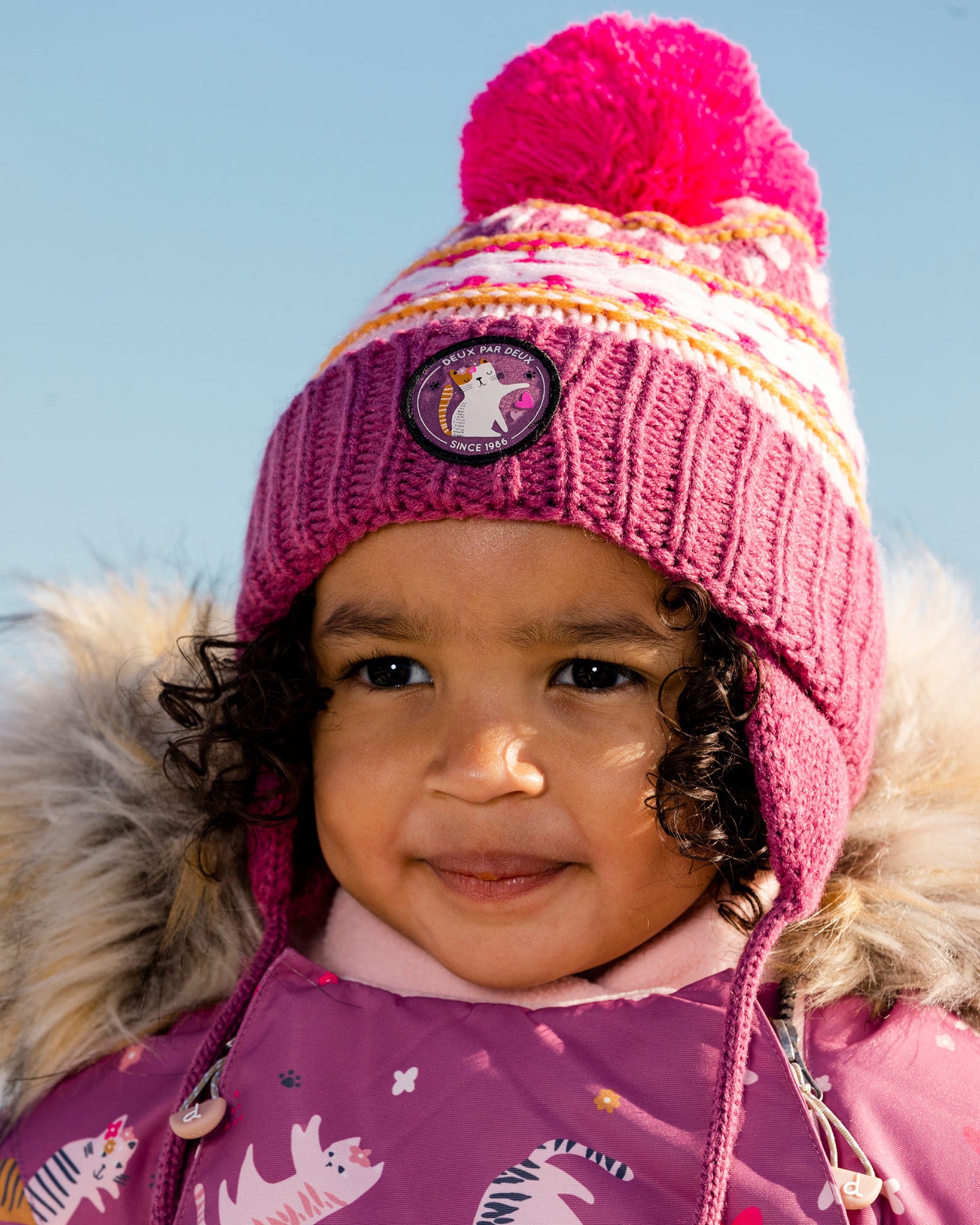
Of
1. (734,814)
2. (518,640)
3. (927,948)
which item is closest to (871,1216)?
(927,948)

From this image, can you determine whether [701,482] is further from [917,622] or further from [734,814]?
[917,622]

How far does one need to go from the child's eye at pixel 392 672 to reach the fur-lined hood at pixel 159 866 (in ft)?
1.44

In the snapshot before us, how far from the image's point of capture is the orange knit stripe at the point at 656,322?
1.72 m

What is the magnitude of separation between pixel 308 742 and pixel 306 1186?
64 centimetres

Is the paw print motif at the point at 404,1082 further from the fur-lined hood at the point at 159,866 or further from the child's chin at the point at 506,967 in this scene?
the fur-lined hood at the point at 159,866

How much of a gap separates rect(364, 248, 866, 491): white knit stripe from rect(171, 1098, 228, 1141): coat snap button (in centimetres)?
112

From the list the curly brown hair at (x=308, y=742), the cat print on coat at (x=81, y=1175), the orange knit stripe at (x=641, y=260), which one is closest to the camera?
the curly brown hair at (x=308, y=742)

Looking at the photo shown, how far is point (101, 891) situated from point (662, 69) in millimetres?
1536

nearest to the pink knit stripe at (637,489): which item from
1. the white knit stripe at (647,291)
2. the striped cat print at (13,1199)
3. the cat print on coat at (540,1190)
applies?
the white knit stripe at (647,291)

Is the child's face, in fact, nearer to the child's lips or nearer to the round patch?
the child's lips

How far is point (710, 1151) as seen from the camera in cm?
142

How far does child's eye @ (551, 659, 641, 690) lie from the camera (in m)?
1.65

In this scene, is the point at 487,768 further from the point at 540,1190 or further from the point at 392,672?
the point at 540,1190

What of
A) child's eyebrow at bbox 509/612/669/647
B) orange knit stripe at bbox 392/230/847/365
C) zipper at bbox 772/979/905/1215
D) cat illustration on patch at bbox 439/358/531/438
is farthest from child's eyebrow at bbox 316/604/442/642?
zipper at bbox 772/979/905/1215
